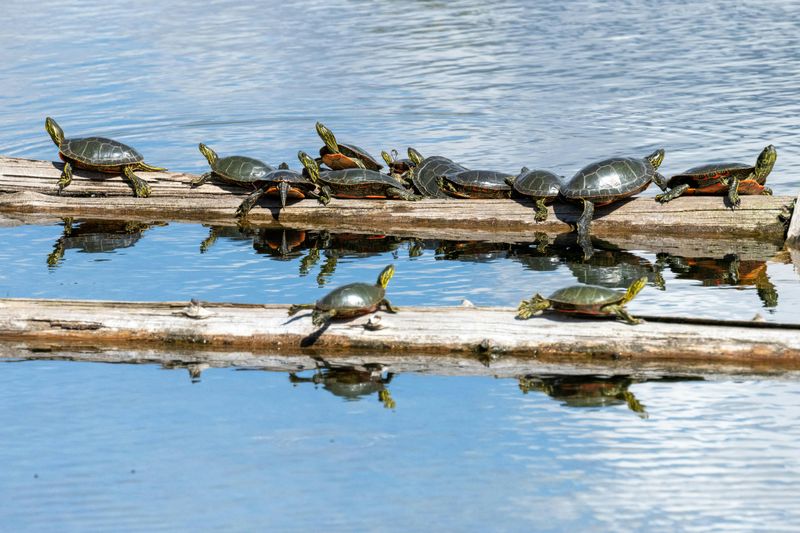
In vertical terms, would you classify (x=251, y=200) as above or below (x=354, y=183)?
below

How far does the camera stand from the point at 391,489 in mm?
6395

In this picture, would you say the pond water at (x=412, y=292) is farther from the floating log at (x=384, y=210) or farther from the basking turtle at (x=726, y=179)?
the basking turtle at (x=726, y=179)

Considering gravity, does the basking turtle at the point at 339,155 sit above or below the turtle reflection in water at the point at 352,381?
above

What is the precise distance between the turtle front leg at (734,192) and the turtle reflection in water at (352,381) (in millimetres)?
4560

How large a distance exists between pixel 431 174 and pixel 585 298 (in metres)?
4.75

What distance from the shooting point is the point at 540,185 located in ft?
37.1

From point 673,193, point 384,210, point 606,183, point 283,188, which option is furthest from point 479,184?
point 283,188

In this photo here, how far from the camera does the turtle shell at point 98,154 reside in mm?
12664

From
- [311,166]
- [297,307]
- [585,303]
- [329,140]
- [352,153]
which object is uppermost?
[329,140]

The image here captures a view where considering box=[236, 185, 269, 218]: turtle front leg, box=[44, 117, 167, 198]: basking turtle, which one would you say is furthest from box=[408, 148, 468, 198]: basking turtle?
box=[44, 117, 167, 198]: basking turtle

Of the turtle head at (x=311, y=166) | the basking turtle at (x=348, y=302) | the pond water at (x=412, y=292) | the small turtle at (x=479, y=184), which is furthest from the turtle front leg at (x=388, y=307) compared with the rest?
the turtle head at (x=311, y=166)

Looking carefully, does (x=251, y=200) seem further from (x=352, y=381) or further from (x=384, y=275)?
(x=352, y=381)

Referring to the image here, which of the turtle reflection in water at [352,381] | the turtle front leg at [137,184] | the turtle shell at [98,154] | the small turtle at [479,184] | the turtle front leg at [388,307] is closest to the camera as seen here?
the turtle reflection in water at [352,381]

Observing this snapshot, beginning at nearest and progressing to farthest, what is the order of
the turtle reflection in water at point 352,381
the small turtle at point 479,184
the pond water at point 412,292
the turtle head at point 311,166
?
the pond water at point 412,292, the turtle reflection in water at point 352,381, the small turtle at point 479,184, the turtle head at point 311,166
